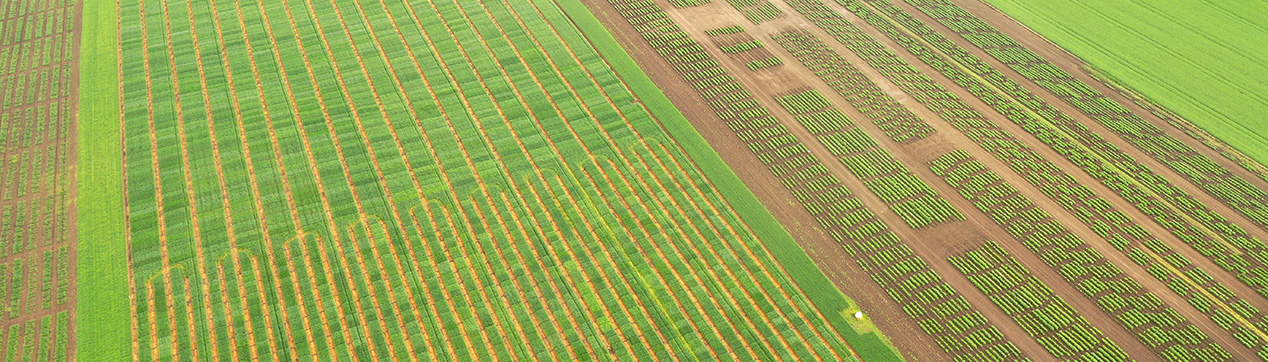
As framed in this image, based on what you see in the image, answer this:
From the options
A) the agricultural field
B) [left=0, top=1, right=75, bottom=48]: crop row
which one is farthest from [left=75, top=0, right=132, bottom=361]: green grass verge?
[left=0, top=1, right=75, bottom=48]: crop row

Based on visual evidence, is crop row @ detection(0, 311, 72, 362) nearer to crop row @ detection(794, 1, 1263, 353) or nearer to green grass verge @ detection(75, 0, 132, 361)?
green grass verge @ detection(75, 0, 132, 361)

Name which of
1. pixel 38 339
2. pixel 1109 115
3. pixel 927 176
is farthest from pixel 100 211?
pixel 1109 115

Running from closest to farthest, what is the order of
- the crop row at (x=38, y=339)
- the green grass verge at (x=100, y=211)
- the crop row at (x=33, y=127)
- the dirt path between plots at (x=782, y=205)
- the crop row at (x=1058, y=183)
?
the crop row at (x=38, y=339) < the green grass verge at (x=100, y=211) < the dirt path between plots at (x=782, y=205) < the crop row at (x=1058, y=183) < the crop row at (x=33, y=127)

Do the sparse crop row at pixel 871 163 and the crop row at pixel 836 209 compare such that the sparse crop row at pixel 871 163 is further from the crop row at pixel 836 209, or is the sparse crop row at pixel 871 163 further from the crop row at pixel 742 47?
the crop row at pixel 742 47

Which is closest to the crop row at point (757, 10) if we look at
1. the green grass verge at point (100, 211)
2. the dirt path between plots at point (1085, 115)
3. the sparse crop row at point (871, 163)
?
the sparse crop row at point (871, 163)

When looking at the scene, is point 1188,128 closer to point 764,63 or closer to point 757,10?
point 764,63

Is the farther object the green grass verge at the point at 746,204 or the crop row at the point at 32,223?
the crop row at the point at 32,223

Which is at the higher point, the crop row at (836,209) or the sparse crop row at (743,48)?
the sparse crop row at (743,48)

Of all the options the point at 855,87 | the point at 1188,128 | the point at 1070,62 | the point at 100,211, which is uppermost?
the point at 1188,128
